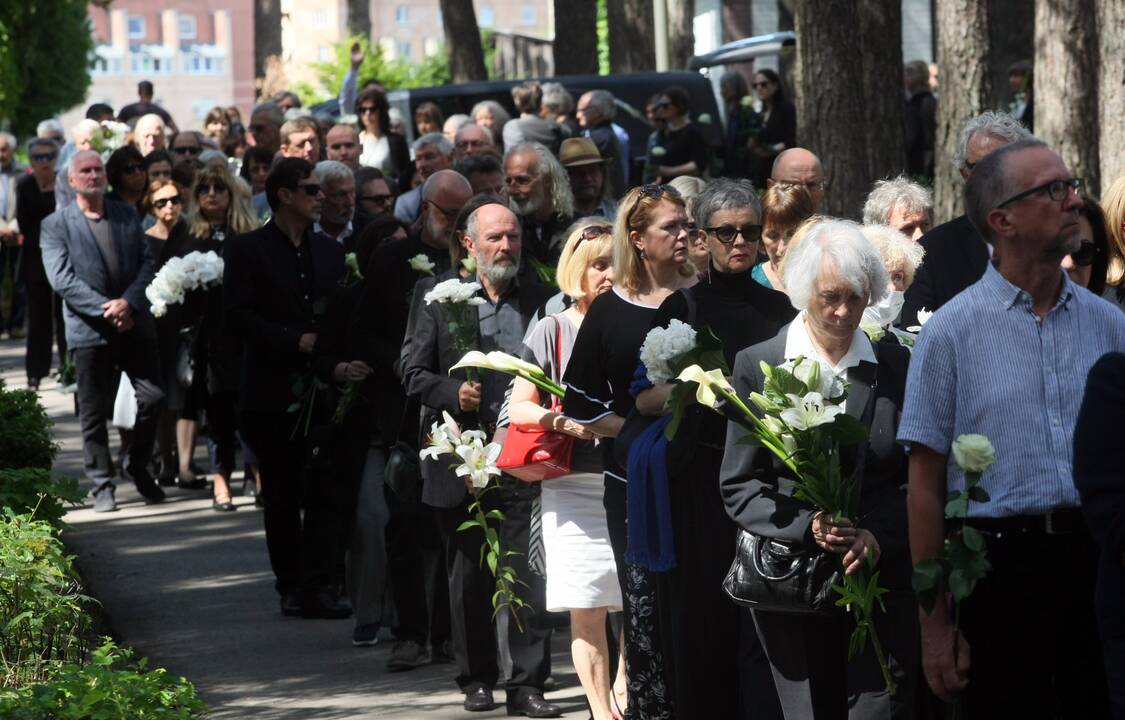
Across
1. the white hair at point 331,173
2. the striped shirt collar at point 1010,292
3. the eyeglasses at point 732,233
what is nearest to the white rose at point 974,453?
the striped shirt collar at point 1010,292

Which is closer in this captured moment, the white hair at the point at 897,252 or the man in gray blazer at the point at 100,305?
the white hair at the point at 897,252

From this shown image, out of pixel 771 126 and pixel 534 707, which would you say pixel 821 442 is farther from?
pixel 771 126

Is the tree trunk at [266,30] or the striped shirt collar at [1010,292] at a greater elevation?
the tree trunk at [266,30]

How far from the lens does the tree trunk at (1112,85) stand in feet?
37.5

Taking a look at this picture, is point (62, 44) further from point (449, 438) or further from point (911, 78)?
point (449, 438)

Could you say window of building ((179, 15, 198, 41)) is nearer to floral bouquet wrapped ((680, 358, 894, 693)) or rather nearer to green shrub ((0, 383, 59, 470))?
green shrub ((0, 383, 59, 470))

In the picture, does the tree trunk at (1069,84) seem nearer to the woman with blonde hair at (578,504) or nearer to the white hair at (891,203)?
the white hair at (891,203)

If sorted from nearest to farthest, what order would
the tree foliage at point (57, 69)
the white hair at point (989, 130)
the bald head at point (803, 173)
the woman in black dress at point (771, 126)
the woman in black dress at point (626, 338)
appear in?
the woman in black dress at point (626, 338) → the white hair at point (989, 130) → the bald head at point (803, 173) → the woman in black dress at point (771, 126) → the tree foliage at point (57, 69)

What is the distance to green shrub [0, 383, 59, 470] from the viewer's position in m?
9.48

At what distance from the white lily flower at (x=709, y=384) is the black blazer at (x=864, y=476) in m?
0.08

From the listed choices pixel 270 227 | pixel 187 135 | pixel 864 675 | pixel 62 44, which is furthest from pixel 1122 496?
pixel 62 44

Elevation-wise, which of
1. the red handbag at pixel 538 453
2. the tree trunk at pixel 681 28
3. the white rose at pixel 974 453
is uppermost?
the tree trunk at pixel 681 28

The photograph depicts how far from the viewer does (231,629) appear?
973 cm

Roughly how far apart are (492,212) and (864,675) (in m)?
3.16
